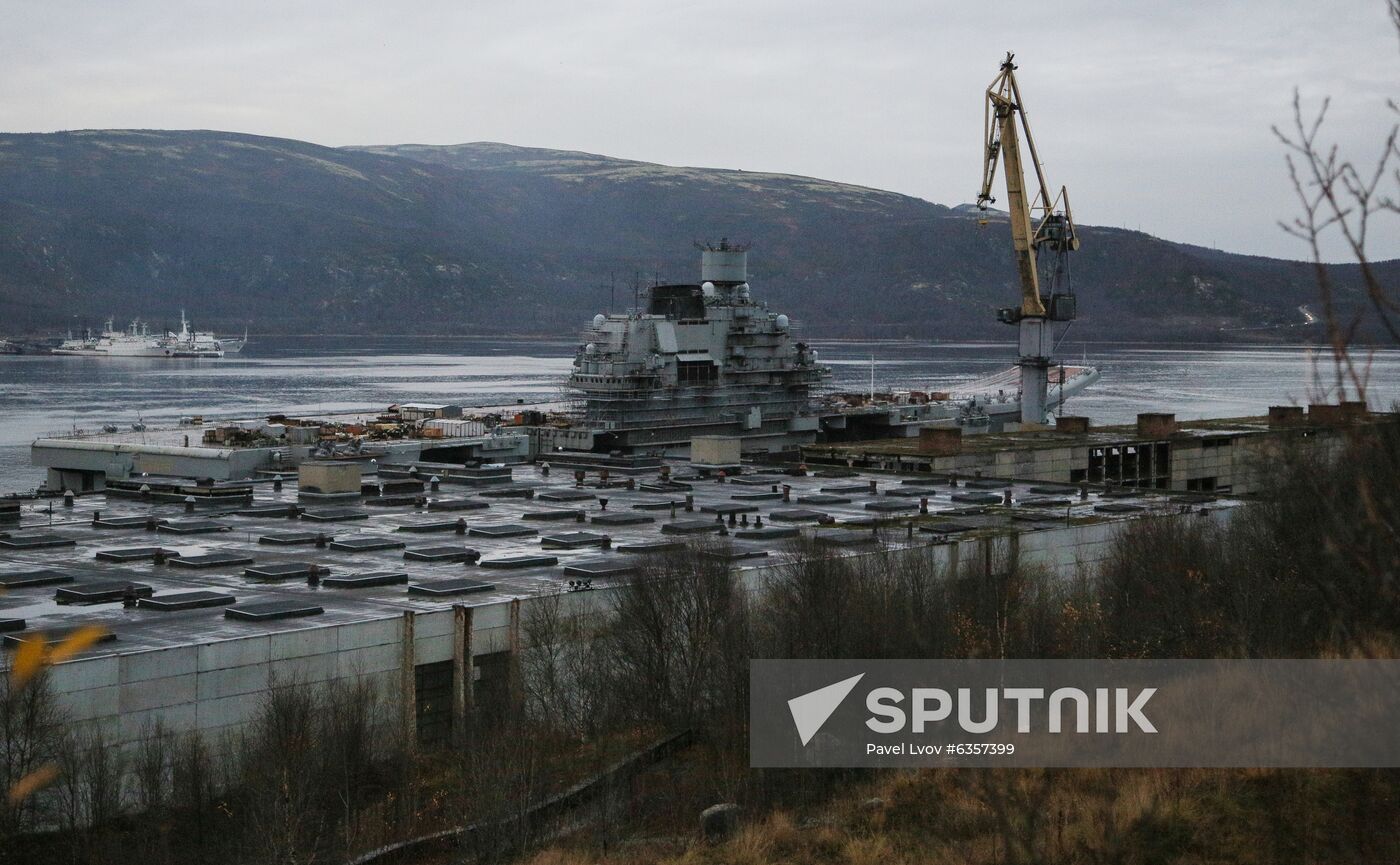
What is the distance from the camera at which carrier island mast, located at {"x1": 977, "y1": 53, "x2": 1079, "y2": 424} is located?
286 feet

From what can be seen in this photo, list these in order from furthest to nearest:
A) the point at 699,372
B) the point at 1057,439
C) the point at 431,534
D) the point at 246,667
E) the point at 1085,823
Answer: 1. the point at 699,372
2. the point at 1057,439
3. the point at 431,534
4. the point at 246,667
5. the point at 1085,823

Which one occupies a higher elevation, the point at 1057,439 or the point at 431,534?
the point at 1057,439

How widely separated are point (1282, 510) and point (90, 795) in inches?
922

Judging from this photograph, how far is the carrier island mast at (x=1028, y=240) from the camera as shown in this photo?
286ft

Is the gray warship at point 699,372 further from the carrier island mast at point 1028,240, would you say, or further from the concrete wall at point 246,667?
the concrete wall at point 246,667

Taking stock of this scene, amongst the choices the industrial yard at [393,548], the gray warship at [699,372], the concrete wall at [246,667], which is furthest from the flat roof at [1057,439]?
the concrete wall at [246,667]

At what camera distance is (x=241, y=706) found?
23.1 m

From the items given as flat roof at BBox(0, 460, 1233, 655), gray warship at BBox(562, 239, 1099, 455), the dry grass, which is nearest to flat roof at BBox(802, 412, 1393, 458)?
gray warship at BBox(562, 239, 1099, 455)

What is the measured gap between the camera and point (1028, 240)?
87.3 metres

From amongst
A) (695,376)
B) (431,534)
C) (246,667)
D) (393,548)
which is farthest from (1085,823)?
(695,376)

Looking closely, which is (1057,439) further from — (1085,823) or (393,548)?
(1085,823)

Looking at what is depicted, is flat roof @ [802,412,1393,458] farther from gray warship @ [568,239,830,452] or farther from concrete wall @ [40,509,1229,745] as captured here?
concrete wall @ [40,509,1229,745]

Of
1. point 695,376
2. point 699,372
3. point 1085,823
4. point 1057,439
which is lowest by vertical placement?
point 1085,823

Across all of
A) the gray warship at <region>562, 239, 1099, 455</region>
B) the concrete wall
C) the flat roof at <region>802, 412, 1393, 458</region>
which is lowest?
the concrete wall
